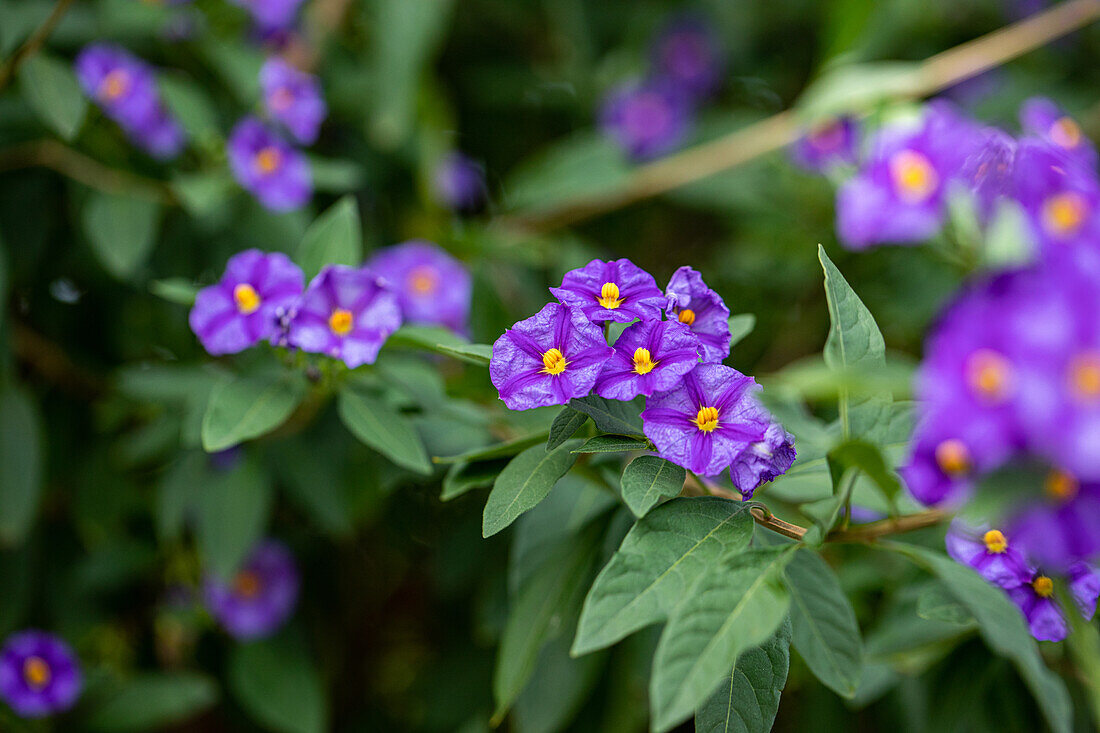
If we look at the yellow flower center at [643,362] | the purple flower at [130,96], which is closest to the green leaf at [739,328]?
the yellow flower center at [643,362]

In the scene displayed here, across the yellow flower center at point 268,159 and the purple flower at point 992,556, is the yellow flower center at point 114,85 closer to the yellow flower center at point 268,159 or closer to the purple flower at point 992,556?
the yellow flower center at point 268,159

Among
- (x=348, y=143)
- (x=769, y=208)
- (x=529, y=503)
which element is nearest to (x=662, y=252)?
(x=769, y=208)

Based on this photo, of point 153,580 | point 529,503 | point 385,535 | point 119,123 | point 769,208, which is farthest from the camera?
point 769,208

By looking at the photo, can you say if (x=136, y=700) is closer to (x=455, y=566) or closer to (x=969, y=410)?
(x=455, y=566)

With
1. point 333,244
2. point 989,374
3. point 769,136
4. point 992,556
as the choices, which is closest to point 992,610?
point 992,556

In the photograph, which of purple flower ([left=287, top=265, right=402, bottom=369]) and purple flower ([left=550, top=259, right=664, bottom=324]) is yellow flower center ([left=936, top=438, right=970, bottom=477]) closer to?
purple flower ([left=550, top=259, right=664, bottom=324])

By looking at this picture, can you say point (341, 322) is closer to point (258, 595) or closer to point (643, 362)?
point (643, 362)
